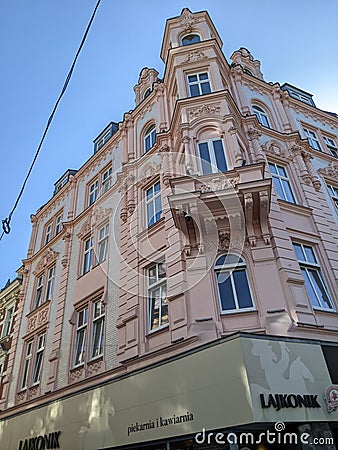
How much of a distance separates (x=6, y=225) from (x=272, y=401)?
29.5 ft

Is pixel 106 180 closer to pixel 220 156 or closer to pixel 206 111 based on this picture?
pixel 206 111

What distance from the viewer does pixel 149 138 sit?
16562 mm

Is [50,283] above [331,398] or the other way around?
above

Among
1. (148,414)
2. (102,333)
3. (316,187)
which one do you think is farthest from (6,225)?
(316,187)

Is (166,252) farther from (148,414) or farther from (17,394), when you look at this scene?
(17,394)

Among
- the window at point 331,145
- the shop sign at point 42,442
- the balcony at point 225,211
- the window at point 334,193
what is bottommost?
the shop sign at point 42,442

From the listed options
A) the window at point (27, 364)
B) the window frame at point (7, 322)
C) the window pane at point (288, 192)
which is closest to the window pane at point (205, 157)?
the window pane at point (288, 192)

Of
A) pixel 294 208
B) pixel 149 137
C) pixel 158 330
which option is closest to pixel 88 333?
pixel 158 330

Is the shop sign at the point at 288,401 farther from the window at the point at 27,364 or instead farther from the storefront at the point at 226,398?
the window at the point at 27,364

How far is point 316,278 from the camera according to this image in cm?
1104

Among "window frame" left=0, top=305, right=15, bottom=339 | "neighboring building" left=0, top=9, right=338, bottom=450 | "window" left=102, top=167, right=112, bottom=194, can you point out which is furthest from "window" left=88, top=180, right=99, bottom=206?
"window frame" left=0, top=305, right=15, bottom=339

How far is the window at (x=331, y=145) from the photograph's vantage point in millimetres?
18031

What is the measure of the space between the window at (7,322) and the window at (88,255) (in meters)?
8.84

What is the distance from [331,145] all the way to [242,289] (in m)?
11.8
